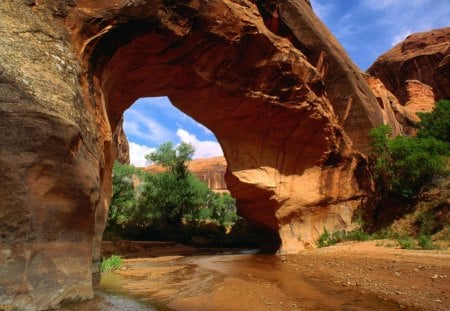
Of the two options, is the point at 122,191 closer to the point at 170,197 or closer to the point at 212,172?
the point at 170,197

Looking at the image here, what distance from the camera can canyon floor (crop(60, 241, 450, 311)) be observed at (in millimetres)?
4910

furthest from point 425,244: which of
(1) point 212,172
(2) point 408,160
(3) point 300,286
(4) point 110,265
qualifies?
(1) point 212,172

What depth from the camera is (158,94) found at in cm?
1288

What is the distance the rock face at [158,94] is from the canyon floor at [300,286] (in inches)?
40.9

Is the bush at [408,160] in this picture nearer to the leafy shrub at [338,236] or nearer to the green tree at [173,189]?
the leafy shrub at [338,236]

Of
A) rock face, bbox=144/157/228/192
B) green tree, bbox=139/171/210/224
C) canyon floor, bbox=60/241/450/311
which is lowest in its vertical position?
canyon floor, bbox=60/241/450/311

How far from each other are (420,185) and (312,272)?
753 cm

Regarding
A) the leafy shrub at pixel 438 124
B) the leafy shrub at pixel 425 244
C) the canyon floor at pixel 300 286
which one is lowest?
the canyon floor at pixel 300 286

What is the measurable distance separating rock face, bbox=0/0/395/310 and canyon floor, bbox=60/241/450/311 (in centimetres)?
104

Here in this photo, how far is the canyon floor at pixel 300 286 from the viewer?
491cm

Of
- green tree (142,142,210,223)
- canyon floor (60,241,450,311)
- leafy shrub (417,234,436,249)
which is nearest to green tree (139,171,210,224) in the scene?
green tree (142,142,210,223)

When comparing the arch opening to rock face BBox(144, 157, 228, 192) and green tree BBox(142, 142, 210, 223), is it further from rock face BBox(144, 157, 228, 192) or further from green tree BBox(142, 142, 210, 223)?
rock face BBox(144, 157, 228, 192)

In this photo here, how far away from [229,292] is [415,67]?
3551 centimetres

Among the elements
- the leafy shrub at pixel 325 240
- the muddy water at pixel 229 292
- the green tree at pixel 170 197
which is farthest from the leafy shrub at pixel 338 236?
the green tree at pixel 170 197
